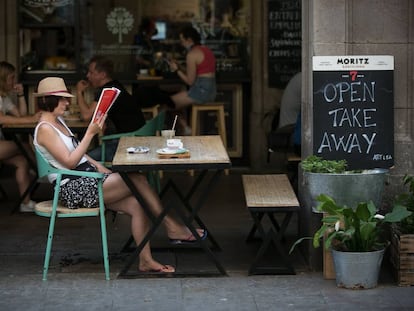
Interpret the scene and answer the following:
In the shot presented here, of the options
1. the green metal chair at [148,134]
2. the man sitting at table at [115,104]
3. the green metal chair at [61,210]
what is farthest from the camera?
the man sitting at table at [115,104]

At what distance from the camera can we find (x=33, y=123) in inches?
364

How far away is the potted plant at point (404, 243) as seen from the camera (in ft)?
22.0

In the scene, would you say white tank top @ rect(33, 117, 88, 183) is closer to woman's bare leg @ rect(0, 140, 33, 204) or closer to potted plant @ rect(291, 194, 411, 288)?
potted plant @ rect(291, 194, 411, 288)

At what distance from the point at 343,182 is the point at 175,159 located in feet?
3.71

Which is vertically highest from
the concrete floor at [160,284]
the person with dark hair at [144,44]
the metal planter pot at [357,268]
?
the person with dark hair at [144,44]

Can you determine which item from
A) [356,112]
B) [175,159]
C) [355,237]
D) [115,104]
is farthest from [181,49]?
[355,237]

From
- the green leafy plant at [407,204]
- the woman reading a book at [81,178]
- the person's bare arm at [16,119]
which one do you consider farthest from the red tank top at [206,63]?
the green leafy plant at [407,204]

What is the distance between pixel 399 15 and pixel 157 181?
2.76m

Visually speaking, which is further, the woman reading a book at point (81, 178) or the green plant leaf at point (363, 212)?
the woman reading a book at point (81, 178)

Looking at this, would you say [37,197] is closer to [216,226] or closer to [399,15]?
[216,226]

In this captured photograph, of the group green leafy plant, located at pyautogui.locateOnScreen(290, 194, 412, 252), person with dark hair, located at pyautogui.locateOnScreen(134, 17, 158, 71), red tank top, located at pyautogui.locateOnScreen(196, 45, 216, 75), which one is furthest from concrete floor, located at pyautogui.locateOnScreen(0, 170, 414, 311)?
person with dark hair, located at pyautogui.locateOnScreen(134, 17, 158, 71)

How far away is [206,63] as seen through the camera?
36.5 feet

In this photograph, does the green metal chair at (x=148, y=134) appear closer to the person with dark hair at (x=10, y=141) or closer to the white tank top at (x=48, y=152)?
the person with dark hair at (x=10, y=141)

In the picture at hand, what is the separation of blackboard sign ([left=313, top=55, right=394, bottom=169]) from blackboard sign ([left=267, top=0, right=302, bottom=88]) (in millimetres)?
4368
